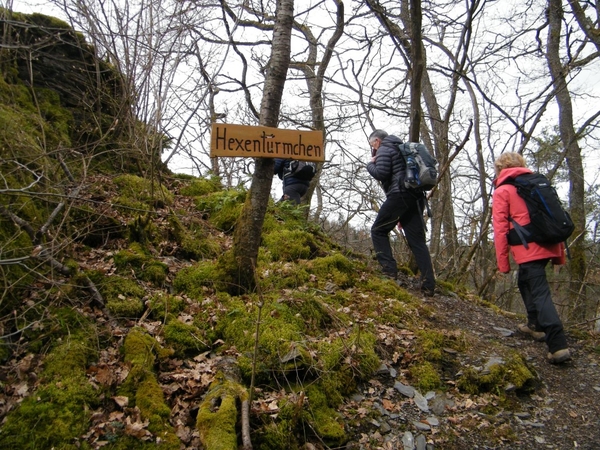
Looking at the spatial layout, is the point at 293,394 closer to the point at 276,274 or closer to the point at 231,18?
the point at 276,274

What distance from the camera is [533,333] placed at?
4699 mm

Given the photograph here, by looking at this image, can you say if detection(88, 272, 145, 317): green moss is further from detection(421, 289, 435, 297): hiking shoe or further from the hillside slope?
detection(421, 289, 435, 297): hiking shoe

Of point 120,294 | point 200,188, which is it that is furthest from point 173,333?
point 200,188

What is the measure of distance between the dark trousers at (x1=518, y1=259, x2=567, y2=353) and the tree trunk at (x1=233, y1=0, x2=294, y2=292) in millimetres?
2848

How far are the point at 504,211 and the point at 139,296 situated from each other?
3827mm

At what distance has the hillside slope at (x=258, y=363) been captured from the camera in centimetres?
249

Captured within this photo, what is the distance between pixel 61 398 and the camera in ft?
7.98

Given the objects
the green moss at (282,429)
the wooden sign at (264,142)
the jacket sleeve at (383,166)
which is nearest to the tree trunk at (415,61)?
the jacket sleeve at (383,166)

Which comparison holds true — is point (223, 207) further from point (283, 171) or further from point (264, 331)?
point (264, 331)

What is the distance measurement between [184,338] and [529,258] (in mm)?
3499

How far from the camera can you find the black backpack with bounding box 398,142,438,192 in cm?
516

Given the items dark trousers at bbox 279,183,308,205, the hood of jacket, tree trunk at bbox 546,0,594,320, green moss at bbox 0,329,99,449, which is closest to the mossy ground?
green moss at bbox 0,329,99,449

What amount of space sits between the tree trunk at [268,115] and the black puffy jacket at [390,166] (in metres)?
2.21

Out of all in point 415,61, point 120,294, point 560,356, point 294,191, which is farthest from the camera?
point 294,191
